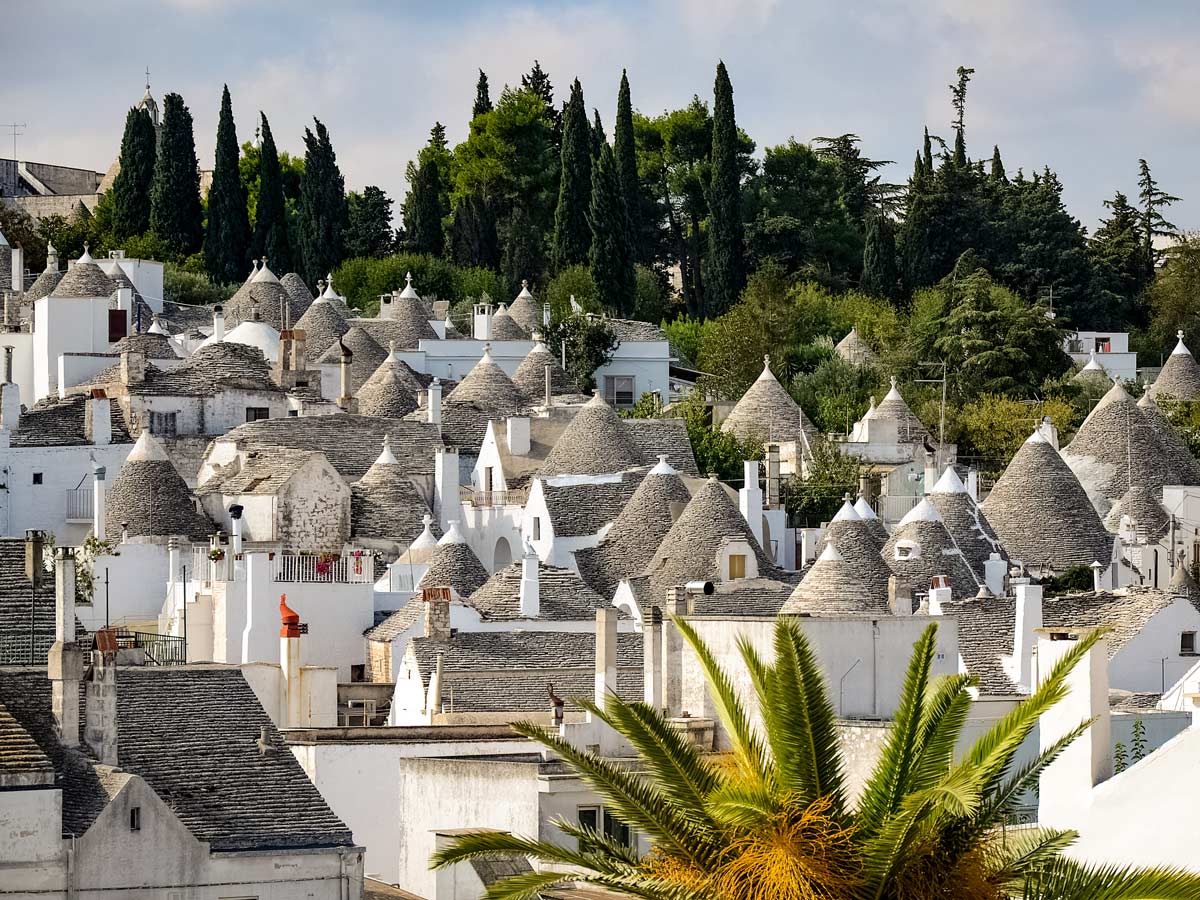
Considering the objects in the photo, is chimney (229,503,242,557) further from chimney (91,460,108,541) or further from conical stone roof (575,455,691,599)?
conical stone roof (575,455,691,599)

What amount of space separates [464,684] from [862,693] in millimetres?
10789

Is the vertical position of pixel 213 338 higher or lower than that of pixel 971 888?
higher

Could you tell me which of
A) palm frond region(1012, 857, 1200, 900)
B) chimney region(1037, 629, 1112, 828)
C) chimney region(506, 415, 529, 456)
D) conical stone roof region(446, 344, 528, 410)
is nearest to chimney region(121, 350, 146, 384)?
chimney region(506, 415, 529, 456)

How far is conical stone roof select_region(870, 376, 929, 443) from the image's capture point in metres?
68.5

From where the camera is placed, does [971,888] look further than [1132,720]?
No

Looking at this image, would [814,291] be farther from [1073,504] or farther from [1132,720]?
[1132,720]

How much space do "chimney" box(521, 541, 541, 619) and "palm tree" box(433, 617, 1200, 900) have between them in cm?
2626

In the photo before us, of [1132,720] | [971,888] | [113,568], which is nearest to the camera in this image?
[971,888]

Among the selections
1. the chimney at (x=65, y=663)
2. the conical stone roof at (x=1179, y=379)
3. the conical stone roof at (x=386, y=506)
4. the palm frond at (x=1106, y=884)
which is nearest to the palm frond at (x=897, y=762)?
the palm frond at (x=1106, y=884)

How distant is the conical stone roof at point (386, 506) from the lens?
55.0 m

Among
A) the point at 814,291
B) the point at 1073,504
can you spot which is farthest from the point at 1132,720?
the point at 814,291

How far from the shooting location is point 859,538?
51562 millimetres

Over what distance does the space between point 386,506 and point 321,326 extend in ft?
55.5

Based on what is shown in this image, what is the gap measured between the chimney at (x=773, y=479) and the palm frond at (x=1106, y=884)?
41.4 metres
